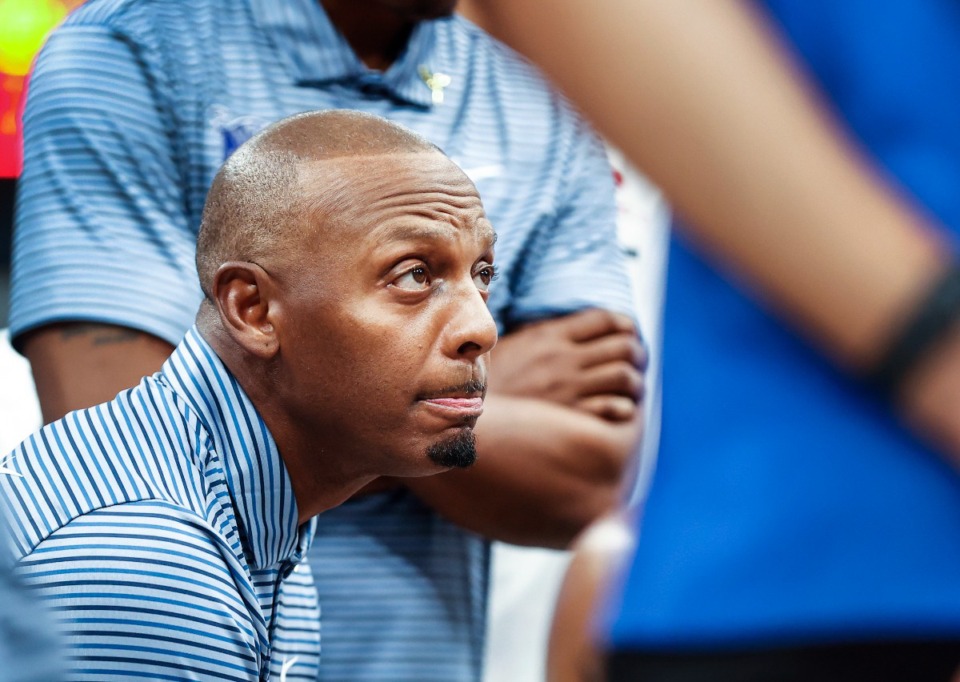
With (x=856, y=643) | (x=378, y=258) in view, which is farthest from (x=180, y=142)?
(x=856, y=643)

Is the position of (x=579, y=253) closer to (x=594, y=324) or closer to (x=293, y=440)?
(x=594, y=324)

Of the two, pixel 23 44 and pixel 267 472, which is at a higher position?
pixel 267 472

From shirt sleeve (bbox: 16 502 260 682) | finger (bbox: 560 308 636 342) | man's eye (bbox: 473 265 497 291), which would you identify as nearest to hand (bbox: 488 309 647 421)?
finger (bbox: 560 308 636 342)

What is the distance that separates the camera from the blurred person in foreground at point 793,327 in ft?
2.13

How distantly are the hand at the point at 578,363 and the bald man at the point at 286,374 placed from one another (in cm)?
32

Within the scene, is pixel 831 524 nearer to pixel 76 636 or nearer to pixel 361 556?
pixel 76 636

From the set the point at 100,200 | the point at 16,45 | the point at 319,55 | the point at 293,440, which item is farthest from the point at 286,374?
the point at 16,45

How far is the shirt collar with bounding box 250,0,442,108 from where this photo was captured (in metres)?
1.65

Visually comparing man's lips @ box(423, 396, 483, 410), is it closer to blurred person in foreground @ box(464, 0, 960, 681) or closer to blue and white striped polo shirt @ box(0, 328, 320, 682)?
blue and white striped polo shirt @ box(0, 328, 320, 682)

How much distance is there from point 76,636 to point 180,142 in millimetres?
615

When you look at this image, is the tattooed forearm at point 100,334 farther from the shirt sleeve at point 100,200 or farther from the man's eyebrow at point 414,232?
the man's eyebrow at point 414,232

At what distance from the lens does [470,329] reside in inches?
50.7

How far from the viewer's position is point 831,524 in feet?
2.49

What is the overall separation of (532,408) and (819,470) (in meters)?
0.90
